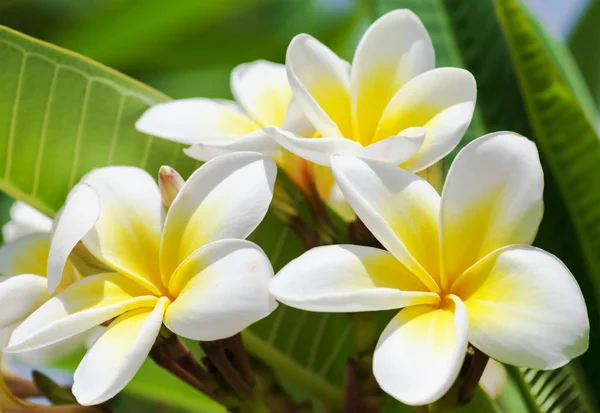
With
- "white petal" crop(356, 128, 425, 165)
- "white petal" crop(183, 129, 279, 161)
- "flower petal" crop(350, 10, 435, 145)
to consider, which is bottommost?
"white petal" crop(183, 129, 279, 161)

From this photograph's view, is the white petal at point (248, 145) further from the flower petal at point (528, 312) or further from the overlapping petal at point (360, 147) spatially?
the flower petal at point (528, 312)

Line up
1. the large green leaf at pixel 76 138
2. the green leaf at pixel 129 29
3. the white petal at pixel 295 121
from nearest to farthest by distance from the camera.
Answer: the white petal at pixel 295 121 → the large green leaf at pixel 76 138 → the green leaf at pixel 129 29

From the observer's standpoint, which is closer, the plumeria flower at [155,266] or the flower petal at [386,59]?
the plumeria flower at [155,266]

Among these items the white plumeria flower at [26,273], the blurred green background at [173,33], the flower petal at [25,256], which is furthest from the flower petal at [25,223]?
the blurred green background at [173,33]

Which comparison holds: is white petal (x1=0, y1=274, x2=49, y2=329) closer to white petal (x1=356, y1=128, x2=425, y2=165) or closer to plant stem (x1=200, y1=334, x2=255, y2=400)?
plant stem (x1=200, y1=334, x2=255, y2=400)

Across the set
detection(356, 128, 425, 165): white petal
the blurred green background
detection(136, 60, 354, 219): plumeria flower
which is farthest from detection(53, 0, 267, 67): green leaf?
detection(356, 128, 425, 165): white petal

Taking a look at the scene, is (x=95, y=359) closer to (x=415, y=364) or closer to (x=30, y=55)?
(x=415, y=364)

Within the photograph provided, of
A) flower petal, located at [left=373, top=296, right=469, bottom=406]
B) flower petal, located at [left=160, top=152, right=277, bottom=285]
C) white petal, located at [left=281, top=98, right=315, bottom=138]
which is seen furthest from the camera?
white petal, located at [left=281, top=98, right=315, bottom=138]
